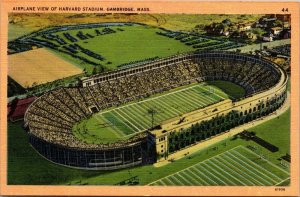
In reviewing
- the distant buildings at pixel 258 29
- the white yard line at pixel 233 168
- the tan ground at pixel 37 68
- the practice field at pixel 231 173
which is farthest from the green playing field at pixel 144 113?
the practice field at pixel 231 173

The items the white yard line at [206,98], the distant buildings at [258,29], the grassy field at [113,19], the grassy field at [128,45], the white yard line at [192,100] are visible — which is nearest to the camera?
the grassy field at [113,19]

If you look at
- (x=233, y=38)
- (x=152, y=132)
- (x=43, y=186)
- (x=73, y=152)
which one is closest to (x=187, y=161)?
(x=152, y=132)

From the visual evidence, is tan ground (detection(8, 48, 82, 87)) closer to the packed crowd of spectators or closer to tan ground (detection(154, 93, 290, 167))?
the packed crowd of spectators

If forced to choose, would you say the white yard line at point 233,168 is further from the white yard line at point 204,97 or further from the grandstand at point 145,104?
the white yard line at point 204,97

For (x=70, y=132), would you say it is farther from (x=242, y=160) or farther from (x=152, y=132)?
(x=242, y=160)

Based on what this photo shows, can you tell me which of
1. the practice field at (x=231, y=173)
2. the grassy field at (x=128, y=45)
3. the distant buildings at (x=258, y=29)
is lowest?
the practice field at (x=231, y=173)

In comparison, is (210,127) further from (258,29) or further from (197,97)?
(258,29)

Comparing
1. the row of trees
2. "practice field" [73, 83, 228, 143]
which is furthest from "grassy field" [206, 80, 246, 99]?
the row of trees

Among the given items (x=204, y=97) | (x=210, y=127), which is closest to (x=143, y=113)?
(x=204, y=97)
